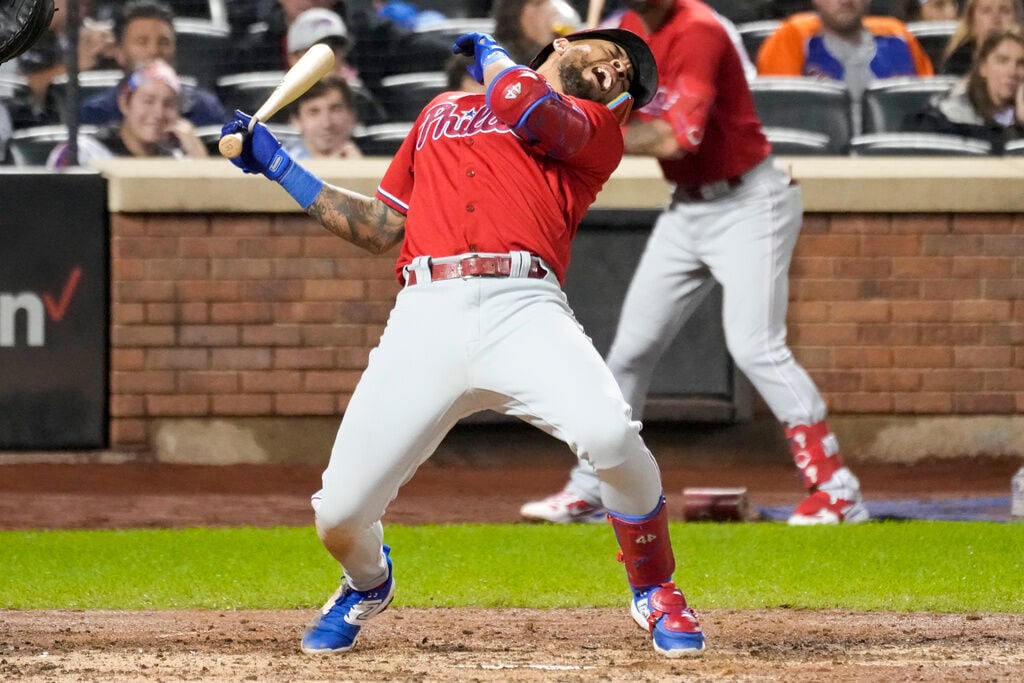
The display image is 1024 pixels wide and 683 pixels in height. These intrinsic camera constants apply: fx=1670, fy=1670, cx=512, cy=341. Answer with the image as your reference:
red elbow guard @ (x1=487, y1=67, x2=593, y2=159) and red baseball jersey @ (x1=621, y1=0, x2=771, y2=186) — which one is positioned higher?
red elbow guard @ (x1=487, y1=67, x2=593, y2=159)

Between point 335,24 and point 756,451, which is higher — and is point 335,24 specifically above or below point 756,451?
above

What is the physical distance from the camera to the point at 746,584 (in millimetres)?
5504

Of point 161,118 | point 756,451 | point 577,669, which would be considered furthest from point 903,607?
point 161,118

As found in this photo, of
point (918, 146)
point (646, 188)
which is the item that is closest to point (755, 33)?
point (918, 146)

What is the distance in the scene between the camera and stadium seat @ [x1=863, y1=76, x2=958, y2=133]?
9602mm

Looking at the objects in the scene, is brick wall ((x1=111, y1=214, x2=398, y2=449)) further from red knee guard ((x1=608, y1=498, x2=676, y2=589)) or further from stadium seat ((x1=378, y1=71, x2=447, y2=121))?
red knee guard ((x1=608, y1=498, x2=676, y2=589))

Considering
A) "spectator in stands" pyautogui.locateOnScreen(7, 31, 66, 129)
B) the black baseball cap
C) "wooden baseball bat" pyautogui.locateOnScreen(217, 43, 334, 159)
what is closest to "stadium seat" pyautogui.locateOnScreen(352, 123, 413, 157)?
"spectator in stands" pyautogui.locateOnScreen(7, 31, 66, 129)

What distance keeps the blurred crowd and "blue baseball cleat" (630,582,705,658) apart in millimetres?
5678

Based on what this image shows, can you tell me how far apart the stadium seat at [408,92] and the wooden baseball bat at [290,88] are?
5.34 metres

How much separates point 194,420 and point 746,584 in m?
4.30

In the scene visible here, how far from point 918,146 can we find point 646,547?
19.0 ft

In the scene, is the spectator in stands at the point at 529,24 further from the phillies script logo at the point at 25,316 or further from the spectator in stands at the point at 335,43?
the phillies script logo at the point at 25,316

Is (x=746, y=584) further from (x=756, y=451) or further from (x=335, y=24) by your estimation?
(x=335, y=24)

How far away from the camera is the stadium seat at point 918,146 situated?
9.35 m
